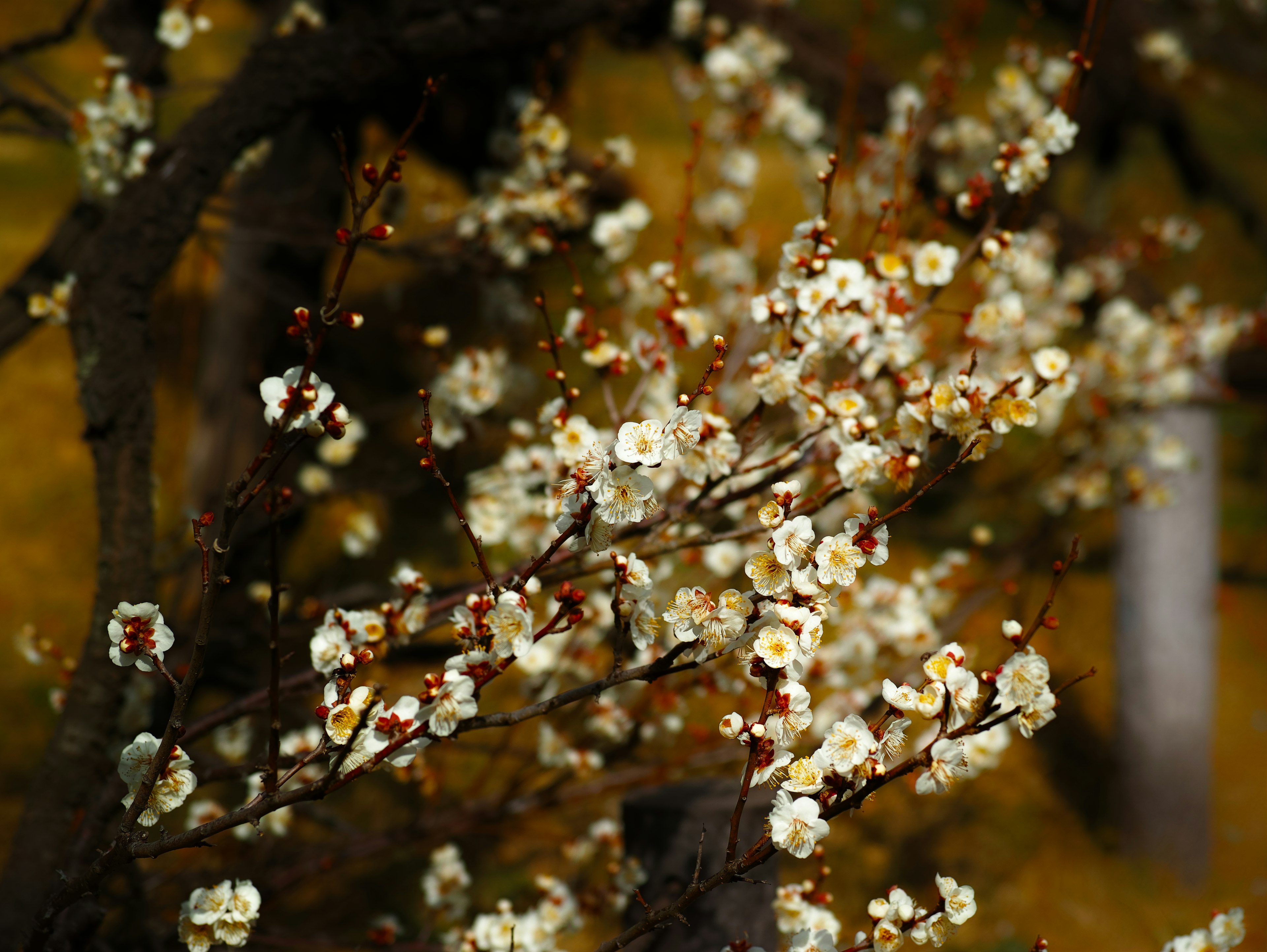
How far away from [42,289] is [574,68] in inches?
126

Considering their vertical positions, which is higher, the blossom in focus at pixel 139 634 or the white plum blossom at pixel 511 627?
the blossom in focus at pixel 139 634

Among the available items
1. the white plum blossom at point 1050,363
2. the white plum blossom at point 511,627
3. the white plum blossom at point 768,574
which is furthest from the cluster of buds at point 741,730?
the white plum blossom at point 1050,363

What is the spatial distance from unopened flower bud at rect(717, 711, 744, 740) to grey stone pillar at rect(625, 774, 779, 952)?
0.67 m

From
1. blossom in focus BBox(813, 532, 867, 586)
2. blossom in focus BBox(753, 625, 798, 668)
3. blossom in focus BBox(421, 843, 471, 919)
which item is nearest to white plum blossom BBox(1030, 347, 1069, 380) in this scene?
blossom in focus BBox(813, 532, 867, 586)

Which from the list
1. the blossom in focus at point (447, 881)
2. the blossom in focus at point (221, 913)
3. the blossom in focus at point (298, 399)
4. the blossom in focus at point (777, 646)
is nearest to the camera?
the blossom in focus at point (298, 399)

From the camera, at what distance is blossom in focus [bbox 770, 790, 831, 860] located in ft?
4.09

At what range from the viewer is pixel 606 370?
1.95 meters

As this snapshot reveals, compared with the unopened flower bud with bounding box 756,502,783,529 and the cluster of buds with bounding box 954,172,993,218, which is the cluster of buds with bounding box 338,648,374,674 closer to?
the unopened flower bud with bounding box 756,502,783,529

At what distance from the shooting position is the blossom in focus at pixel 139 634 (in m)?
1.27

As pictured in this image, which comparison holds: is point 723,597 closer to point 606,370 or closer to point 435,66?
point 606,370

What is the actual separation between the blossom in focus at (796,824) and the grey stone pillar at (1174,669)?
12.0 ft

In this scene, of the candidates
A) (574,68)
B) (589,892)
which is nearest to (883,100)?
(574,68)

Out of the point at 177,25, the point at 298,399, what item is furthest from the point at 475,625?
the point at 177,25

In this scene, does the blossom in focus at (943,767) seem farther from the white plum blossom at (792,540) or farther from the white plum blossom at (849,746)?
the white plum blossom at (792,540)
